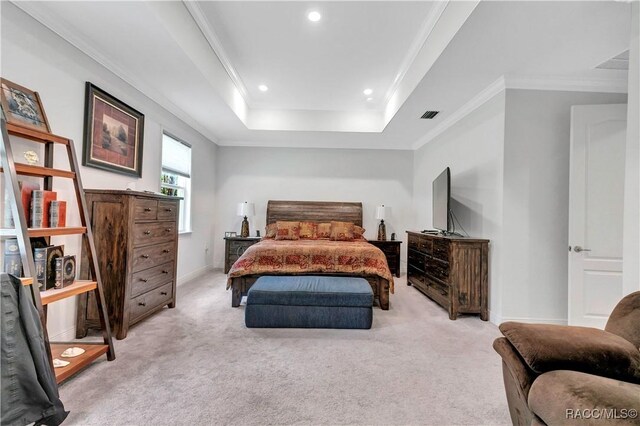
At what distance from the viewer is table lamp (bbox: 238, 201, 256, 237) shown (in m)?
5.54

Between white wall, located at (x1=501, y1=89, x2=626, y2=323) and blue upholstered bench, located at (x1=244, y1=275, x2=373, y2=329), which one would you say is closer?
blue upholstered bench, located at (x1=244, y1=275, x2=373, y2=329)

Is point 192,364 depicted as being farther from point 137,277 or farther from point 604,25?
point 604,25

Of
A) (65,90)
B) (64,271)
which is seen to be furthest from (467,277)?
(65,90)

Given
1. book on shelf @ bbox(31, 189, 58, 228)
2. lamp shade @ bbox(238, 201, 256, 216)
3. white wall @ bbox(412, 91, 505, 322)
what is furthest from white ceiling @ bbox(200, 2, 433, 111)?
lamp shade @ bbox(238, 201, 256, 216)

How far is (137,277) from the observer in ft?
8.83

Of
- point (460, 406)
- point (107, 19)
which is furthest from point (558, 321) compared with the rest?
point (107, 19)

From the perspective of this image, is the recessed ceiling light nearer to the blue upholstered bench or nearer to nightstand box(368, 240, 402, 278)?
the blue upholstered bench

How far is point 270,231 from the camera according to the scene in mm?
5355

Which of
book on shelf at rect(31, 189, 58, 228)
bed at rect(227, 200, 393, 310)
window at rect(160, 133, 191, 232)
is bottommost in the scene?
bed at rect(227, 200, 393, 310)

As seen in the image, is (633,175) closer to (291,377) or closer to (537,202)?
(537,202)

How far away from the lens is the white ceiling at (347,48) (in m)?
2.14

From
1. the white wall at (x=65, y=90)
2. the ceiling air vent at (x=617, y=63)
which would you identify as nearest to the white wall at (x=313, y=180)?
the white wall at (x=65, y=90)

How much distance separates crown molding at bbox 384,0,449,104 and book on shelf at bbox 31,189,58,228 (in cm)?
337

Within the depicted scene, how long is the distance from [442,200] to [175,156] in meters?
4.09
